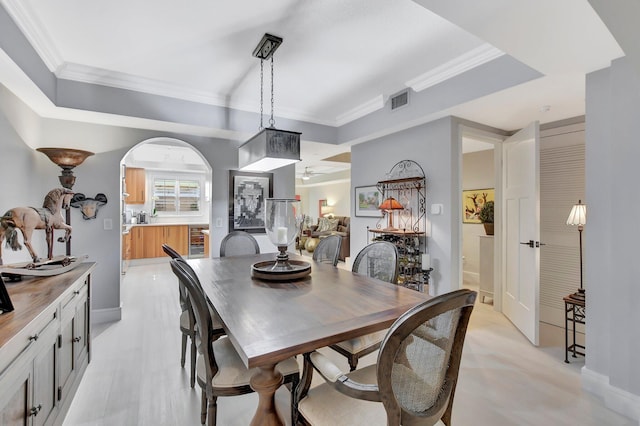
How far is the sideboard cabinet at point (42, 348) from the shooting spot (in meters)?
1.08

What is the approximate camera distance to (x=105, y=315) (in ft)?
11.1

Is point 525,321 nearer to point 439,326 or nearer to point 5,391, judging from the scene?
point 439,326

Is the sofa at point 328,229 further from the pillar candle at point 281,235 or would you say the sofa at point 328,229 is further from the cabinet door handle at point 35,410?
the cabinet door handle at point 35,410

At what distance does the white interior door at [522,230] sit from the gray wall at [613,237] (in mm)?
763

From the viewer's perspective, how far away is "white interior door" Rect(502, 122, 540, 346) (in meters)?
2.88

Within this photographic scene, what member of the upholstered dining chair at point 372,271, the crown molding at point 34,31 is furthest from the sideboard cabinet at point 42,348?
the crown molding at point 34,31

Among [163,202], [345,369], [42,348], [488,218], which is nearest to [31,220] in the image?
[42,348]

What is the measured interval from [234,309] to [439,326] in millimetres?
927

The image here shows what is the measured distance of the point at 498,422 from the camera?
1.80 metres

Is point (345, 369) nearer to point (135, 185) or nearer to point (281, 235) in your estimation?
point (281, 235)

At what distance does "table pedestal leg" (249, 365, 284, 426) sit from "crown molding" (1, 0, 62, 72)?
8.83 ft

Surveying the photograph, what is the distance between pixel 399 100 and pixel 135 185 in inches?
259

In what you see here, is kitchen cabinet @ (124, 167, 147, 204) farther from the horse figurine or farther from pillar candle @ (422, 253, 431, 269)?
pillar candle @ (422, 253, 431, 269)

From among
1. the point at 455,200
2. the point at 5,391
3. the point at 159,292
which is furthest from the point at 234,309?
the point at 159,292
